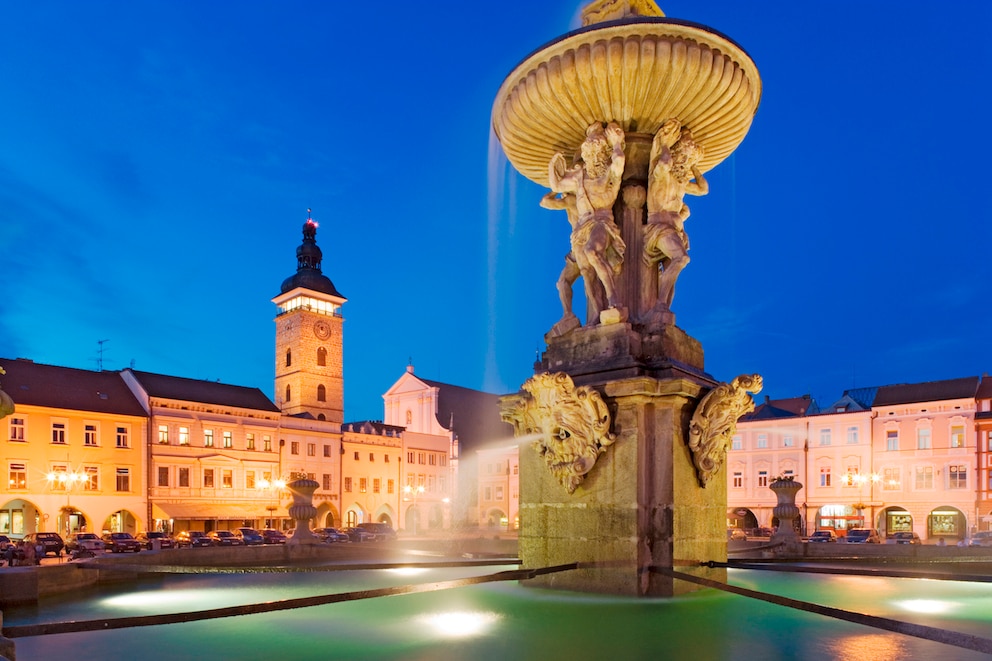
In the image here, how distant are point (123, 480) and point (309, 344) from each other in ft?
102

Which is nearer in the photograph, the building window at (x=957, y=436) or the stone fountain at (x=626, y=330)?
the stone fountain at (x=626, y=330)

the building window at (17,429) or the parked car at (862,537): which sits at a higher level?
the building window at (17,429)

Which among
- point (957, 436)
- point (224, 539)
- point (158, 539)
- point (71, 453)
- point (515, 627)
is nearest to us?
point (515, 627)

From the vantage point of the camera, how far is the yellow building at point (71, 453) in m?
40.5

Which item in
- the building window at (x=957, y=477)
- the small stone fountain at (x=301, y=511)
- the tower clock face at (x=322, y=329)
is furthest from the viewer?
the tower clock face at (x=322, y=329)

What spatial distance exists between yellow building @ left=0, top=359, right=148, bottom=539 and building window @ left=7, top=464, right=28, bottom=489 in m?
0.04

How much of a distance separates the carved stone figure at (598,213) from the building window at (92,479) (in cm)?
4141

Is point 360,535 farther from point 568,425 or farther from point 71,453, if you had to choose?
point 568,425

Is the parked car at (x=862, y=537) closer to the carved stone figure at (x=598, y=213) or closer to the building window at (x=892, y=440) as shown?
the building window at (x=892, y=440)

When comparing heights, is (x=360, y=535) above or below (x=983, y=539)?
below

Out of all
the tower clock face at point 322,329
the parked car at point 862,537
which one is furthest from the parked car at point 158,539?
the tower clock face at point 322,329

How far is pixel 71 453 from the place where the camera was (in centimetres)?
4269

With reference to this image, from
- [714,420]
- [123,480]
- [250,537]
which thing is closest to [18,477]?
[123,480]

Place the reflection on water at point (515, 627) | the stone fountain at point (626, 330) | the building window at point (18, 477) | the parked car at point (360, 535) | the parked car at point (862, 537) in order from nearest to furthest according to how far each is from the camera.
Result: the reflection on water at point (515, 627), the stone fountain at point (626, 330), the parked car at point (862, 537), the parked car at point (360, 535), the building window at point (18, 477)
